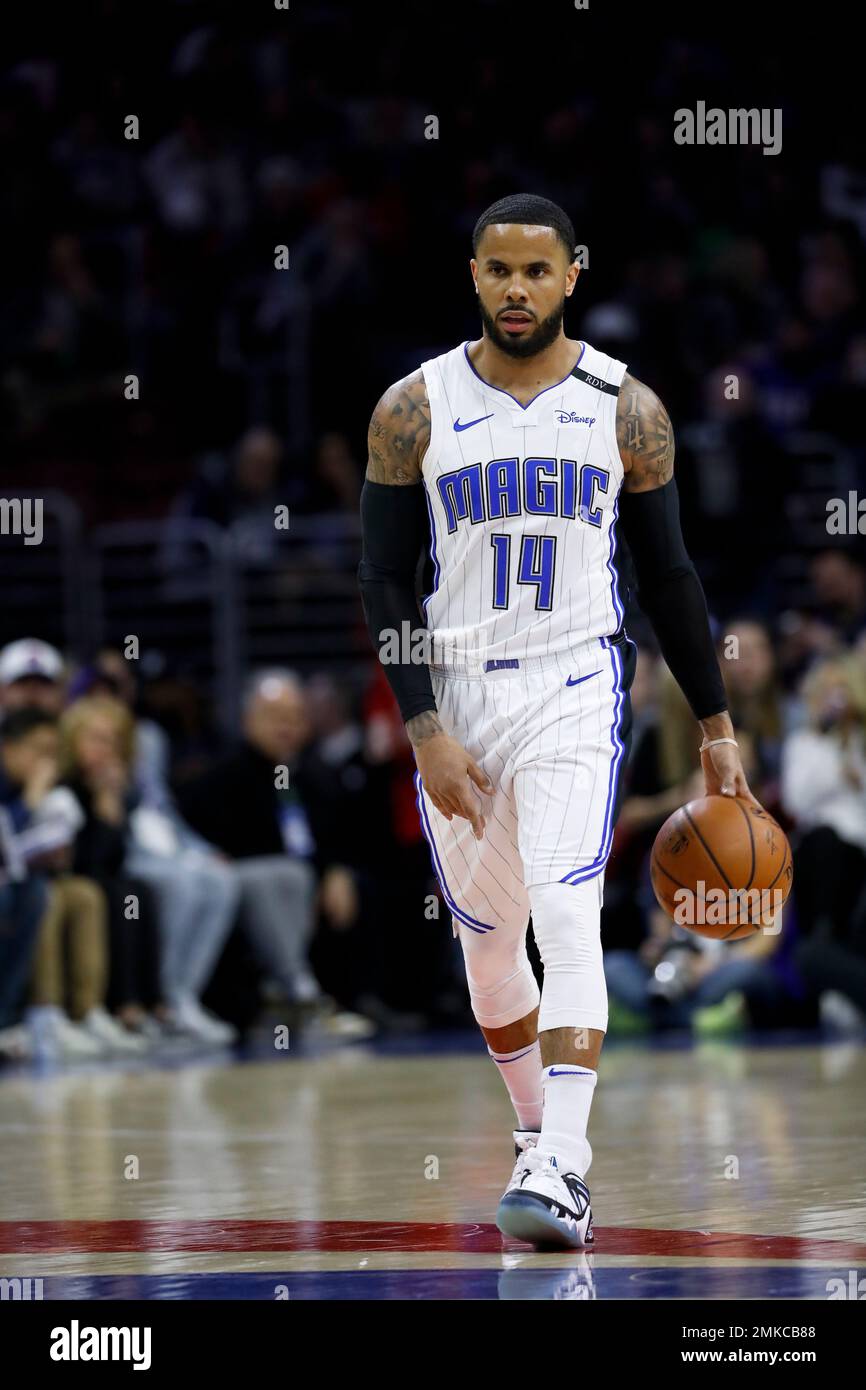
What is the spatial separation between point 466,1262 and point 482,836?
1169 millimetres

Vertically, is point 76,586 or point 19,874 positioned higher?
point 76,586

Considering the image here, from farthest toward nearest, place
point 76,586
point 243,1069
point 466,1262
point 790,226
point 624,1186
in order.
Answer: point 790,226, point 76,586, point 243,1069, point 624,1186, point 466,1262

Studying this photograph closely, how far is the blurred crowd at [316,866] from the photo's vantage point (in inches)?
504

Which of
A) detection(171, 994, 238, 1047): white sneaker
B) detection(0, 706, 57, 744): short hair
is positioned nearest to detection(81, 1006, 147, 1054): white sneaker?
detection(171, 994, 238, 1047): white sneaker

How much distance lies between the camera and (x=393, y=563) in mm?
5910

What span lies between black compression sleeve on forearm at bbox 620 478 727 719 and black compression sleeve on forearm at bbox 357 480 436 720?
0.55 meters

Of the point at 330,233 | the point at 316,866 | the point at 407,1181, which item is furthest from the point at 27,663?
the point at 407,1181

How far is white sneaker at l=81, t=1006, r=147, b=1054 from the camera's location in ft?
42.1

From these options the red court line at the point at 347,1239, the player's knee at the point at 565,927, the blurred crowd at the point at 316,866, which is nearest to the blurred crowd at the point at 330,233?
the blurred crowd at the point at 316,866

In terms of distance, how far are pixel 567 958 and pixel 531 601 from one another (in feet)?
2.90

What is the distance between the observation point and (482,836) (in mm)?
5824

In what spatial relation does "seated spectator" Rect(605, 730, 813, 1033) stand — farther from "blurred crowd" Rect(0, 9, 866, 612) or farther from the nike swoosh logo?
the nike swoosh logo
